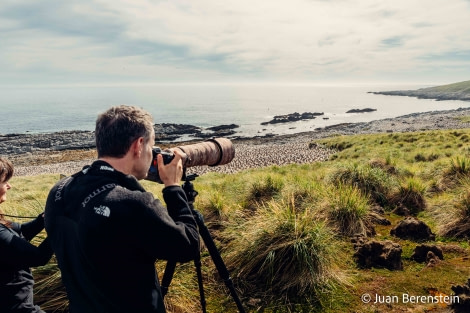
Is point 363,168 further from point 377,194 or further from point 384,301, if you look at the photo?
point 384,301

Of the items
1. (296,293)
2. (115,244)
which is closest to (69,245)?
(115,244)

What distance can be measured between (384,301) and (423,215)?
3.34m

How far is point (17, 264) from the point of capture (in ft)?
7.62

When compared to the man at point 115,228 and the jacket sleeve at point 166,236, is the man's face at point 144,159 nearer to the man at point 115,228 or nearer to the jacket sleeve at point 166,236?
the man at point 115,228

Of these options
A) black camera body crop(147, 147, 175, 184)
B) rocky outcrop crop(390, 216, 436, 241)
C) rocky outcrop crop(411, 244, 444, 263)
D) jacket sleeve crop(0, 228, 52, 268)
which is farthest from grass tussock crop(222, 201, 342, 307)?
jacket sleeve crop(0, 228, 52, 268)

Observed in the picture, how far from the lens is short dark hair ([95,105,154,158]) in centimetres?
175

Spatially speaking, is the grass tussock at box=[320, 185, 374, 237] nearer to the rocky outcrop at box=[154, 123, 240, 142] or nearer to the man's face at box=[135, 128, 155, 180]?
the man's face at box=[135, 128, 155, 180]

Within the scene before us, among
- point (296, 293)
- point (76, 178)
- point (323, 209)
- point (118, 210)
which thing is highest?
point (76, 178)

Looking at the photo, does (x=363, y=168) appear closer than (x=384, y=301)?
No

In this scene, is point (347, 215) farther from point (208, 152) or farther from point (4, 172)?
point (4, 172)

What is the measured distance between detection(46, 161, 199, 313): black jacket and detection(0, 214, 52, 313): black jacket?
0.73 meters

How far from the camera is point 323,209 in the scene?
5.58m

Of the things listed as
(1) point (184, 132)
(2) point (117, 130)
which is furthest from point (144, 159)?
(1) point (184, 132)

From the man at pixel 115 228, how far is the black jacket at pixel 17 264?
27.8 inches
